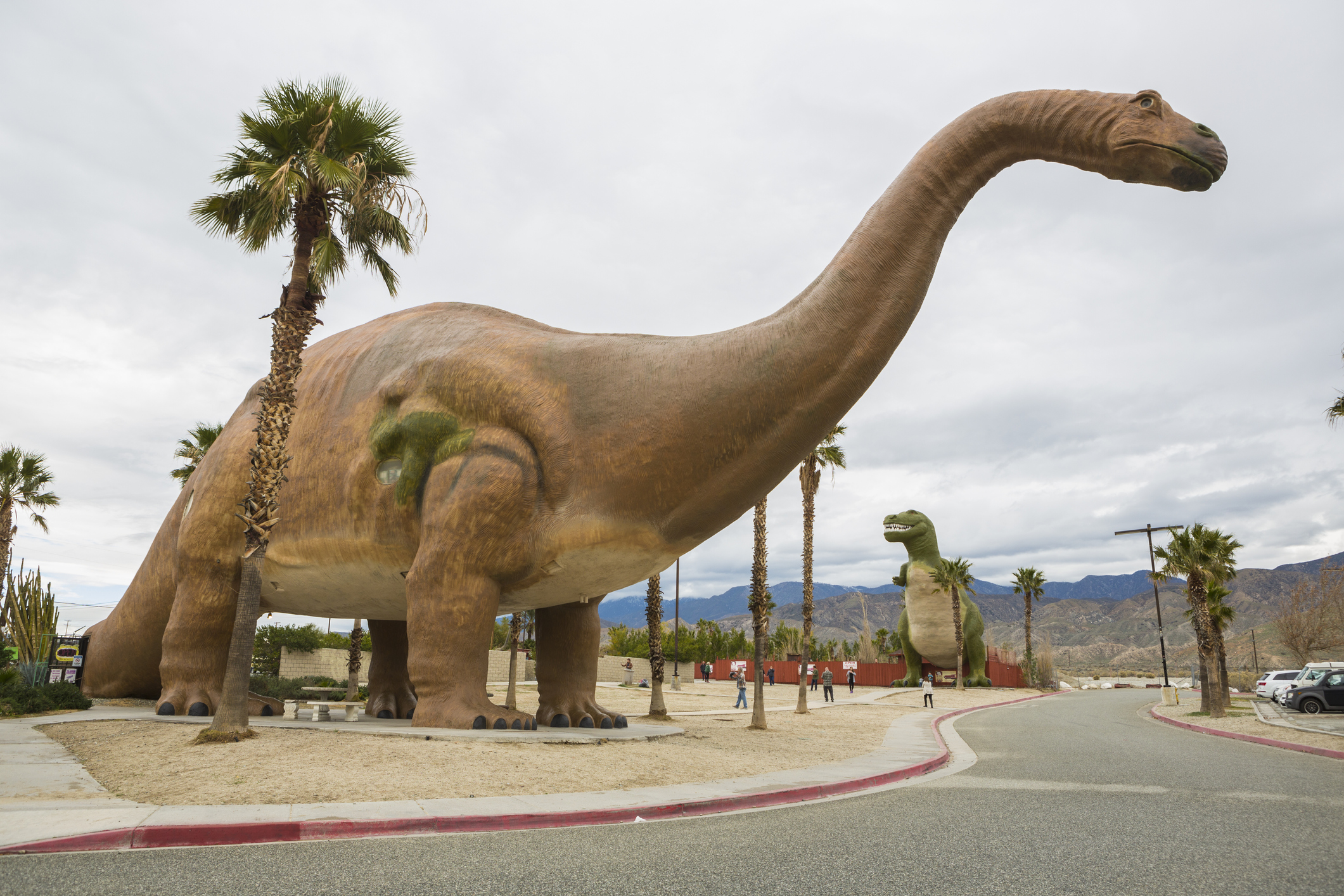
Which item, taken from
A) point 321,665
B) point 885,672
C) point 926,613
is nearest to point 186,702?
point 321,665

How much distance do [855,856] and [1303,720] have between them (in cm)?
2155

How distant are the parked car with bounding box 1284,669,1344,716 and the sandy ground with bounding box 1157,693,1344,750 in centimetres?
120

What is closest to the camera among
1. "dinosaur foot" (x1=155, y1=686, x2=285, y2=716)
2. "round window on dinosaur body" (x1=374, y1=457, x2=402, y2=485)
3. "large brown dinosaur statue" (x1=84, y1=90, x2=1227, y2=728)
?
"large brown dinosaur statue" (x1=84, y1=90, x2=1227, y2=728)

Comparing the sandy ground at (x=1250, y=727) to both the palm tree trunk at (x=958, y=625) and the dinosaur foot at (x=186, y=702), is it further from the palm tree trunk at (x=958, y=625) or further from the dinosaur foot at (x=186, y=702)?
the dinosaur foot at (x=186, y=702)

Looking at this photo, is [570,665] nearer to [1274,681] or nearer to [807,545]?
[807,545]

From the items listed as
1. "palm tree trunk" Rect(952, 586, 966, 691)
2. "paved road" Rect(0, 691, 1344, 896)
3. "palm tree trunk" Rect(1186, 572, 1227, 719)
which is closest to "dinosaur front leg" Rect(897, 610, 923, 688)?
"palm tree trunk" Rect(952, 586, 966, 691)

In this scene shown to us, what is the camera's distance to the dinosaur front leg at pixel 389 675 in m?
13.0

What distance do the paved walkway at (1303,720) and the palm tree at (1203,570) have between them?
3.97ft

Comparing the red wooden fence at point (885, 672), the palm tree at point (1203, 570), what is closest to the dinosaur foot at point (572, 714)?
the palm tree at point (1203, 570)

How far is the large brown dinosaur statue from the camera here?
27.4ft

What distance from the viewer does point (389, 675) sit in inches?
526

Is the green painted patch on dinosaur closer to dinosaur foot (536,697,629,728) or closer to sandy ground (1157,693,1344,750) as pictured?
dinosaur foot (536,697,629,728)

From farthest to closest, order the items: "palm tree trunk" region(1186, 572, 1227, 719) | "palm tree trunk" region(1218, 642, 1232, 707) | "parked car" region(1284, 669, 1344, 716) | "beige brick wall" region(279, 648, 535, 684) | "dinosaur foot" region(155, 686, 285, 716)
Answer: "beige brick wall" region(279, 648, 535, 684)
"palm tree trunk" region(1218, 642, 1232, 707)
"palm tree trunk" region(1186, 572, 1227, 719)
"parked car" region(1284, 669, 1344, 716)
"dinosaur foot" region(155, 686, 285, 716)

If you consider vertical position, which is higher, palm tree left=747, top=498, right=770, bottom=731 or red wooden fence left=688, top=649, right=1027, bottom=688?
palm tree left=747, top=498, right=770, bottom=731
